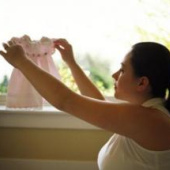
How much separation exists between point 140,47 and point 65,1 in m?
0.77

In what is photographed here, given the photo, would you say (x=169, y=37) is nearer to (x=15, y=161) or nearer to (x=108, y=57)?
(x=108, y=57)

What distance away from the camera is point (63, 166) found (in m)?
1.54

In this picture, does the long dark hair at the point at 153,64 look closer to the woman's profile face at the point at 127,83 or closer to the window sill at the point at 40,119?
the woman's profile face at the point at 127,83

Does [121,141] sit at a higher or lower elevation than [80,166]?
higher

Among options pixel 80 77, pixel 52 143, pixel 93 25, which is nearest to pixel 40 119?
pixel 52 143

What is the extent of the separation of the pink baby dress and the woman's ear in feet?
1.70

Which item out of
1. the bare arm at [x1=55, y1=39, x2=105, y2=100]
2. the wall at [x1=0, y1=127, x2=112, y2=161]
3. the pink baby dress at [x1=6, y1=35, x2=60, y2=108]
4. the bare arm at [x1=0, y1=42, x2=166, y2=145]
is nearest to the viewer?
the bare arm at [x1=0, y1=42, x2=166, y2=145]

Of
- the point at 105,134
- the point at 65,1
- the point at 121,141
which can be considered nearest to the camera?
the point at 121,141

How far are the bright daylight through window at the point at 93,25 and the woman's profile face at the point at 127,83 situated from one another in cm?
63

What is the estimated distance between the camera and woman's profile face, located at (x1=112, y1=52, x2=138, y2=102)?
38.8 inches

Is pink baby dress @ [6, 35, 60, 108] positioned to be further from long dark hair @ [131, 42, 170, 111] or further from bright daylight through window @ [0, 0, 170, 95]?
long dark hair @ [131, 42, 170, 111]

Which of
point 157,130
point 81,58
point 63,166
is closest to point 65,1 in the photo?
point 81,58

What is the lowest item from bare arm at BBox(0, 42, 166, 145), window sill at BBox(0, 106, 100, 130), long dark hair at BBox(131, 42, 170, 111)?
window sill at BBox(0, 106, 100, 130)

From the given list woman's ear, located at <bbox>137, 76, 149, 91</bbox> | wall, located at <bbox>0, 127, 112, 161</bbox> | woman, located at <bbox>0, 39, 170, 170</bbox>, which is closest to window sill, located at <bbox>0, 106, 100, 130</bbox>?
wall, located at <bbox>0, 127, 112, 161</bbox>
